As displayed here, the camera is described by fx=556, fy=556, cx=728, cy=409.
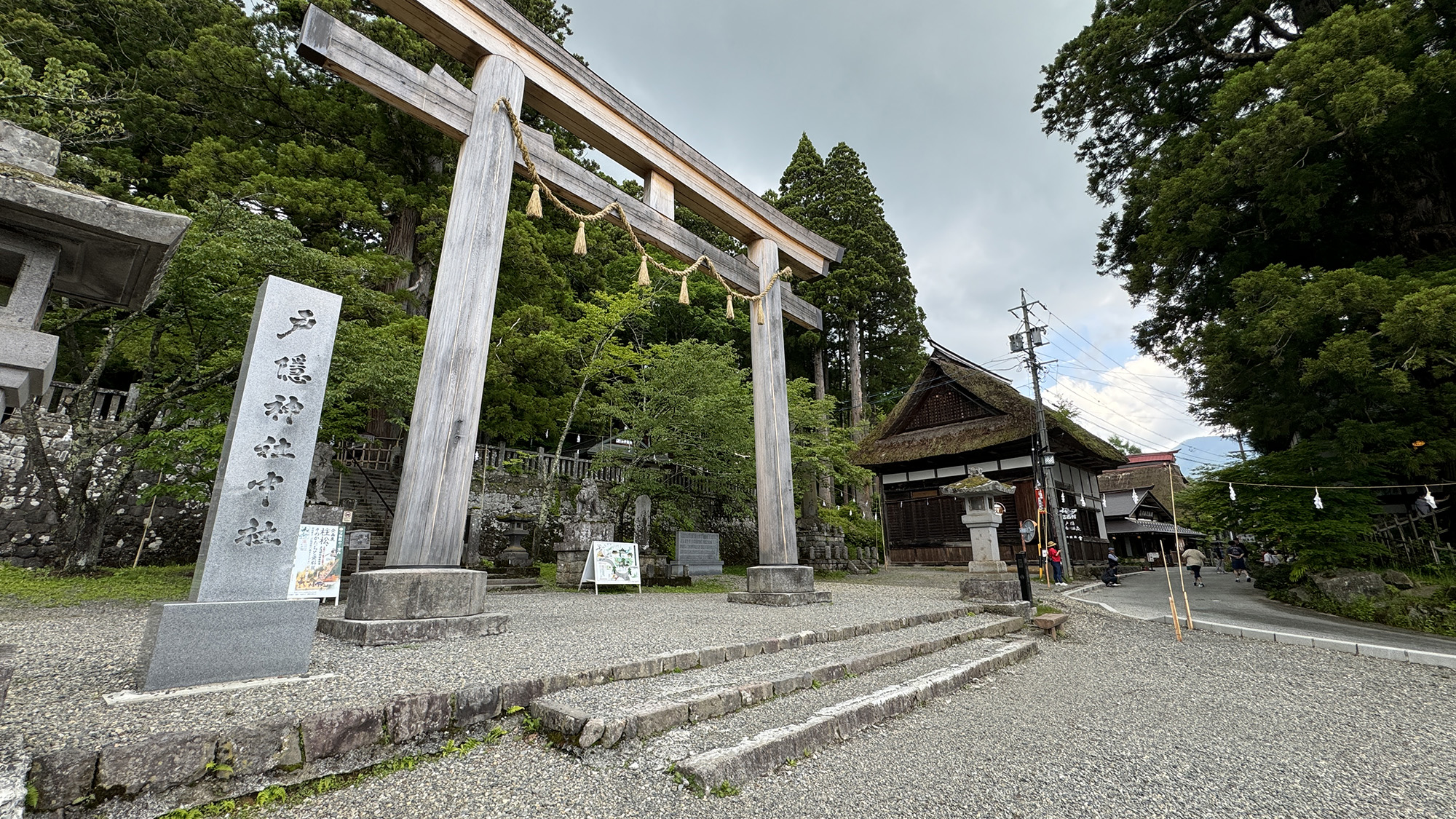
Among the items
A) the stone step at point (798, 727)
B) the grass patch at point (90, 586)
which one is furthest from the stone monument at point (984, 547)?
the grass patch at point (90, 586)

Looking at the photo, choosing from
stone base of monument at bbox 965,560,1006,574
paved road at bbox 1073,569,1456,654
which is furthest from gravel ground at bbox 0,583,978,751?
paved road at bbox 1073,569,1456,654

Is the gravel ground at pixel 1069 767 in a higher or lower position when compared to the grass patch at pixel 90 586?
lower

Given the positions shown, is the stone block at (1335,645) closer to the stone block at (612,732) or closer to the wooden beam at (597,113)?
the wooden beam at (597,113)

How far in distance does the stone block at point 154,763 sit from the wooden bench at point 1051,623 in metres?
6.97

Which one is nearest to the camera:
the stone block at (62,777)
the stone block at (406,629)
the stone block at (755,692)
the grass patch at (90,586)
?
the stone block at (62,777)

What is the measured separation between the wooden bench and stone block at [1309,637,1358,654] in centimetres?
236

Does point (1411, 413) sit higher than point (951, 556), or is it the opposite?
point (1411, 413)

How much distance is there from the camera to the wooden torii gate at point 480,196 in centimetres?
413

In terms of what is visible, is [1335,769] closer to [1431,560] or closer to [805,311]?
[805,311]

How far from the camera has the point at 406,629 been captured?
3668 mm

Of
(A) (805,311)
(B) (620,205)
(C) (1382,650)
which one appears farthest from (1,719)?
(C) (1382,650)

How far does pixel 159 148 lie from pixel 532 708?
15.9 meters

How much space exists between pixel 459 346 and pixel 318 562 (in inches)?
132

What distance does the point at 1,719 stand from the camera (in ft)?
6.55
